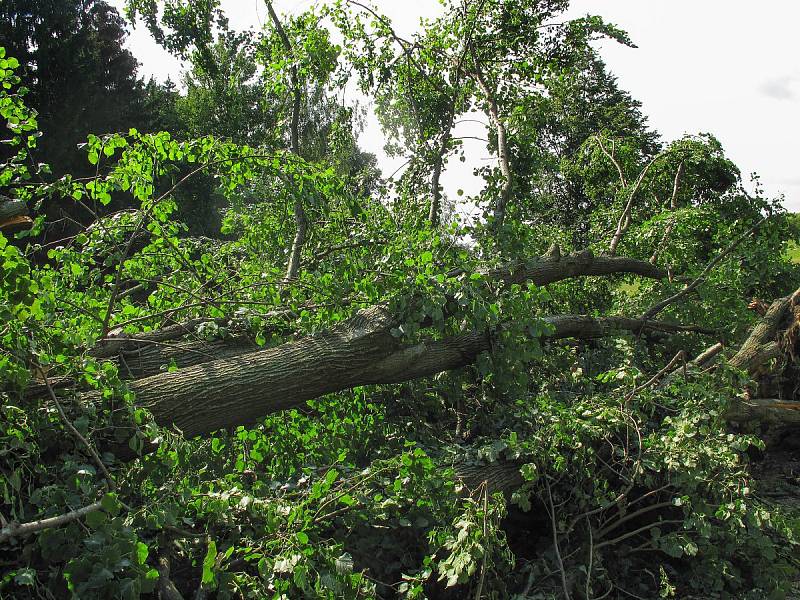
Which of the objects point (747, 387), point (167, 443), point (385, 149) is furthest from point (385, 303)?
point (385, 149)

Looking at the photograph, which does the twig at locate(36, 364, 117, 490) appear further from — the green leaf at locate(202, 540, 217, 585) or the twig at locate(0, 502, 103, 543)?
the green leaf at locate(202, 540, 217, 585)

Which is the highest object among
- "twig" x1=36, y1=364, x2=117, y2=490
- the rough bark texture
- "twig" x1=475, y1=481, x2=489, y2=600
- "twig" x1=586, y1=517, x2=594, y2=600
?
the rough bark texture

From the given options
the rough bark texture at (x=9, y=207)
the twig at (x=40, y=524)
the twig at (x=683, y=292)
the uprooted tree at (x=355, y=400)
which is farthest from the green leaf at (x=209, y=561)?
the twig at (x=683, y=292)

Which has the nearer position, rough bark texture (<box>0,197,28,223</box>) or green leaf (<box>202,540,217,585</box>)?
green leaf (<box>202,540,217,585</box>)

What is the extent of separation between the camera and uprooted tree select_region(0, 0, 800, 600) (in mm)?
2240

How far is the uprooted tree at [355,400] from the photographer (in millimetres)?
2240

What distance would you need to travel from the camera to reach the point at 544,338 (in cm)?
470

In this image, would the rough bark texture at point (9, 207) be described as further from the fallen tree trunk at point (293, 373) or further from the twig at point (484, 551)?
the twig at point (484, 551)

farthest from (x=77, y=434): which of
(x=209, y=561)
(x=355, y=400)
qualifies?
(x=355, y=400)

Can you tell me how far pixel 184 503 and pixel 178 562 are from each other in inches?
9.7

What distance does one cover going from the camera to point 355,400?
156 inches

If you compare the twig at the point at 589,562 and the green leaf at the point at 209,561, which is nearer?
the green leaf at the point at 209,561

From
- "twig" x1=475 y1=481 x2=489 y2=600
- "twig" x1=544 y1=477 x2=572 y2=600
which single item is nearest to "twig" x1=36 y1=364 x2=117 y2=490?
"twig" x1=475 y1=481 x2=489 y2=600

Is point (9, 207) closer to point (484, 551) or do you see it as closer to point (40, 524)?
point (40, 524)
